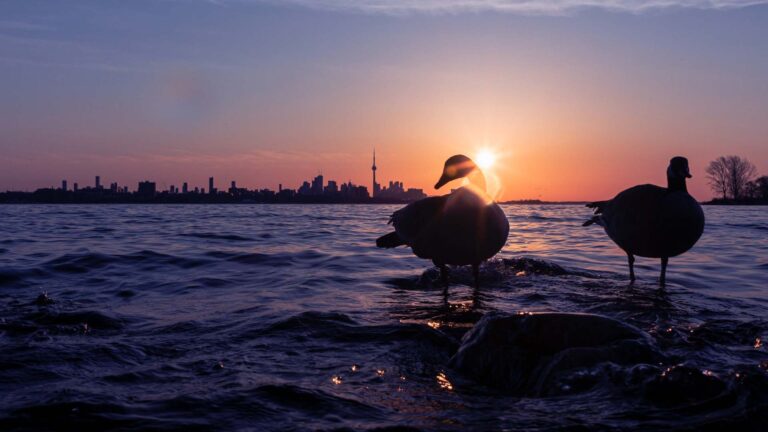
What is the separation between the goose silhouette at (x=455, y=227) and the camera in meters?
7.57

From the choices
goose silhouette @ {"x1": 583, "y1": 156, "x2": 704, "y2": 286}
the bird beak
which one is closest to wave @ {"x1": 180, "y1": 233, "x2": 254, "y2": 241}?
the bird beak

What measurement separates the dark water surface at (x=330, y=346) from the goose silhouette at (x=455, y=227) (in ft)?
2.05

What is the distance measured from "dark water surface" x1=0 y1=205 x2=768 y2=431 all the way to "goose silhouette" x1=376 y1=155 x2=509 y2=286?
0.63 metres

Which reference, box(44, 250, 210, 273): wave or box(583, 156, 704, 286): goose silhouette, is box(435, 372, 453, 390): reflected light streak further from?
box(44, 250, 210, 273): wave

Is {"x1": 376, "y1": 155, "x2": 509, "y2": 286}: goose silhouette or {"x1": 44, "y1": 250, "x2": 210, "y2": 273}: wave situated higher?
{"x1": 376, "y1": 155, "x2": 509, "y2": 286}: goose silhouette

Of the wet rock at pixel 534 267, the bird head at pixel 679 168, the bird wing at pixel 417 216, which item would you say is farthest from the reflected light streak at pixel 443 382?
the wet rock at pixel 534 267

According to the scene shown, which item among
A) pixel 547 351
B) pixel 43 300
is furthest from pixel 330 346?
pixel 43 300

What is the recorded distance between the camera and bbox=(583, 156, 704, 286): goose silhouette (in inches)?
318

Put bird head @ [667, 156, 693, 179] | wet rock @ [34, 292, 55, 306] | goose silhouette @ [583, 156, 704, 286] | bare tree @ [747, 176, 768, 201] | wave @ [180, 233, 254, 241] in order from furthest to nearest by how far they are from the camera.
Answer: bare tree @ [747, 176, 768, 201], wave @ [180, 233, 254, 241], bird head @ [667, 156, 693, 179], goose silhouette @ [583, 156, 704, 286], wet rock @ [34, 292, 55, 306]

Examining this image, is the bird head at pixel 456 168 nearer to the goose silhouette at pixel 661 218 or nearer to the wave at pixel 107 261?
the goose silhouette at pixel 661 218

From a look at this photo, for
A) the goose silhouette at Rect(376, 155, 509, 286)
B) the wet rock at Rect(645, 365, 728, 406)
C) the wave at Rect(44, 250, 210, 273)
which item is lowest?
the wave at Rect(44, 250, 210, 273)

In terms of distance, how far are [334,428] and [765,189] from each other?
124354mm

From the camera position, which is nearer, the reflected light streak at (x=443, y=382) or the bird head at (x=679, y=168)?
the reflected light streak at (x=443, y=382)

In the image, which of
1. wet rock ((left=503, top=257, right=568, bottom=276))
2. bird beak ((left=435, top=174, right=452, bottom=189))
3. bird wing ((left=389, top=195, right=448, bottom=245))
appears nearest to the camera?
bird wing ((left=389, top=195, right=448, bottom=245))
